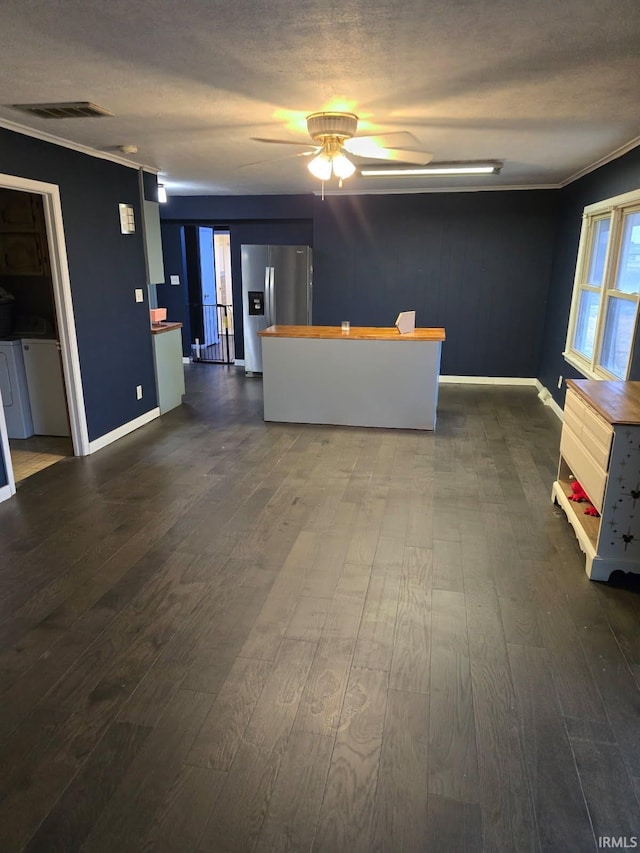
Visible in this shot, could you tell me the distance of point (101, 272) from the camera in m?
4.62

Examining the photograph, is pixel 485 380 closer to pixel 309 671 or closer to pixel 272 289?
pixel 272 289

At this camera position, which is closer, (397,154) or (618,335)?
(397,154)

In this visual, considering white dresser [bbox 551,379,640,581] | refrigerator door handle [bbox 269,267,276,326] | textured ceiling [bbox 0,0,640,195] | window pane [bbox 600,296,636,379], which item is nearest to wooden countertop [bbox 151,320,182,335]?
refrigerator door handle [bbox 269,267,276,326]

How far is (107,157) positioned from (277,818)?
478cm

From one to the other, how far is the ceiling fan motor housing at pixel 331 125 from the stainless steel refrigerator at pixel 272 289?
3.99 m

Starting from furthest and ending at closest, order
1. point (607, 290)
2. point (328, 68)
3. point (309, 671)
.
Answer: point (607, 290) < point (328, 68) < point (309, 671)

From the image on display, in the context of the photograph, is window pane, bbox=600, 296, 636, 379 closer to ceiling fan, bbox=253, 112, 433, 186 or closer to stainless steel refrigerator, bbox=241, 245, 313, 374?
ceiling fan, bbox=253, 112, 433, 186

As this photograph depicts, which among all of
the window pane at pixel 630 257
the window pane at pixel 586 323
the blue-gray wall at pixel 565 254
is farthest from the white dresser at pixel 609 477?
the window pane at pixel 586 323

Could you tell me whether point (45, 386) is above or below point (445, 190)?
below

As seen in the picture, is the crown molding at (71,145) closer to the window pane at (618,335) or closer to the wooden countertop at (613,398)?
the wooden countertop at (613,398)

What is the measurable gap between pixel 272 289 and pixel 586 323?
154 inches

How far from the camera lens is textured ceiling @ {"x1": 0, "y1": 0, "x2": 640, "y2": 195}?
1.88m

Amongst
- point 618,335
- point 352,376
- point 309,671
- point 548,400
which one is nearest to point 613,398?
point 618,335

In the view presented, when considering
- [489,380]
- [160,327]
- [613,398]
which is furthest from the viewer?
[489,380]
